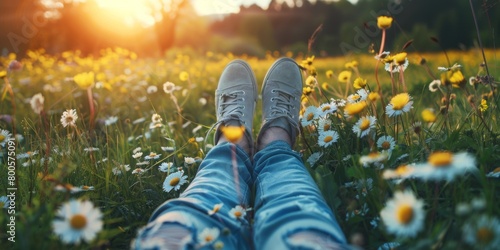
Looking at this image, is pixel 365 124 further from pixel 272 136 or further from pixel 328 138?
pixel 272 136

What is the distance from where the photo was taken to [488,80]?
1101mm

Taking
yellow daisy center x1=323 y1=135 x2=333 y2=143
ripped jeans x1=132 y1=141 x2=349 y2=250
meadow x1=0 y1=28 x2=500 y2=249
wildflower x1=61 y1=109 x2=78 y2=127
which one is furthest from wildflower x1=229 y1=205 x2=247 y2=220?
wildflower x1=61 y1=109 x2=78 y2=127

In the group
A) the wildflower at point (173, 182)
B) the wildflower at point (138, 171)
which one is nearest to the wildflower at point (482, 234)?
the wildflower at point (173, 182)

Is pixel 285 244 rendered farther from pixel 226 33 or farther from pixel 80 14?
pixel 226 33

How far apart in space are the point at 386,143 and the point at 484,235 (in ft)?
1.97

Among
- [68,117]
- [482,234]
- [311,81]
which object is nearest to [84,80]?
[68,117]

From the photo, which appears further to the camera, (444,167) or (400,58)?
(400,58)

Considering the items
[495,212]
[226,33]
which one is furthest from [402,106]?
[226,33]

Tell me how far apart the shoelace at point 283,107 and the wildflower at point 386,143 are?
42 cm

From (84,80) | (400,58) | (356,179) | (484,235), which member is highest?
(84,80)

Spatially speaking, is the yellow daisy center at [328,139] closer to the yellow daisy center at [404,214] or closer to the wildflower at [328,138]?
the wildflower at [328,138]

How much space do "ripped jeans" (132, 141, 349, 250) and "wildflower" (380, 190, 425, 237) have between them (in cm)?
10

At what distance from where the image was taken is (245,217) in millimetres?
890

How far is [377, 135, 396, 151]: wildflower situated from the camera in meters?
1.09
